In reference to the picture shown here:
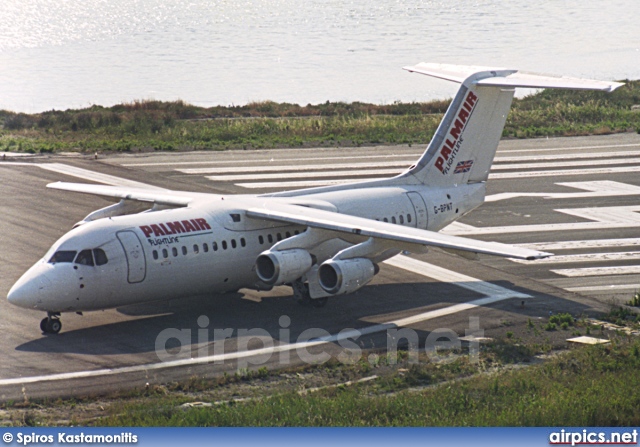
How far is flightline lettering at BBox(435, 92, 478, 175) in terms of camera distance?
30.5m

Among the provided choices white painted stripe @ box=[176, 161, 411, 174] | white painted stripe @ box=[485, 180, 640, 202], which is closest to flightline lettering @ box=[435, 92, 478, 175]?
white painted stripe @ box=[485, 180, 640, 202]

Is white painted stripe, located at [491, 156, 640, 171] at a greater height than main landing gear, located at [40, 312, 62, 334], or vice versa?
white painted stripe, located at [491, 156, 640, 171]

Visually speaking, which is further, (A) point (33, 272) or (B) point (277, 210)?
(B) point (277, 210)

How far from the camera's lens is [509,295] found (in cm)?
2752

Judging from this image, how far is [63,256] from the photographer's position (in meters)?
23.2

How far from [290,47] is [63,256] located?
9613 centimetres

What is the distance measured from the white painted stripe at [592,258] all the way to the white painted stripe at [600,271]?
93 cm

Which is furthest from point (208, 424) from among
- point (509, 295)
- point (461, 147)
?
point (461, 147)

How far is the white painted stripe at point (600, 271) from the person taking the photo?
2975 centimetres

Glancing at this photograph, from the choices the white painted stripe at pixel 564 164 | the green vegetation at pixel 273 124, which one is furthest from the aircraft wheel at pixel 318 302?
the green vegetation at pixel 273 124

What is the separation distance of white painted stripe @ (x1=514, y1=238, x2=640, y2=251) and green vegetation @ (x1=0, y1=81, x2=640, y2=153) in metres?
21.0

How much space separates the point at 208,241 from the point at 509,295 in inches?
349

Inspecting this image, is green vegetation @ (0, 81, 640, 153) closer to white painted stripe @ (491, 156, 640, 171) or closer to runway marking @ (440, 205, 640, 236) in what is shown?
white painted stripe @ (491, 156, 640, 171)

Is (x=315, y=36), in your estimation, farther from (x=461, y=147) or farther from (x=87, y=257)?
(x=87, y=257)
